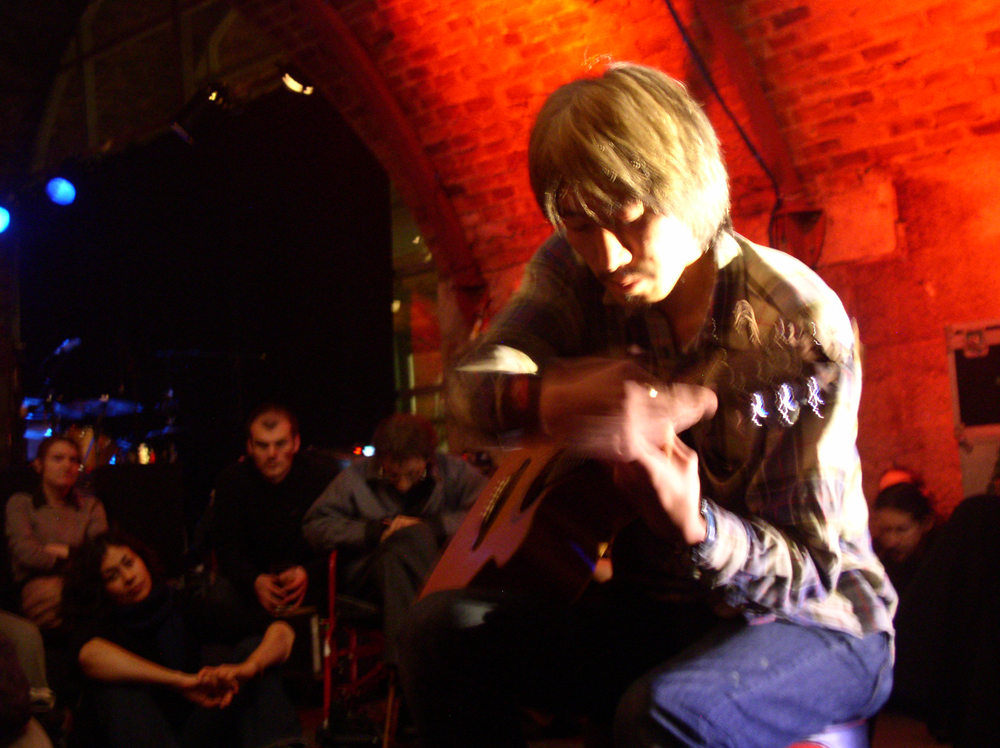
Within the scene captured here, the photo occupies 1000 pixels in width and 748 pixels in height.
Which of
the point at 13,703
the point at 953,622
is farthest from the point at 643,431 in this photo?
the point at 13,703

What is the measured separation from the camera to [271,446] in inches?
194

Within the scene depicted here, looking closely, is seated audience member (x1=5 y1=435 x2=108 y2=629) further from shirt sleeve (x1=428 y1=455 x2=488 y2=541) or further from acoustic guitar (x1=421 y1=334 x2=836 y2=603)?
acoustic guitar (x1=421 y1=334 x2=836 y2=603)

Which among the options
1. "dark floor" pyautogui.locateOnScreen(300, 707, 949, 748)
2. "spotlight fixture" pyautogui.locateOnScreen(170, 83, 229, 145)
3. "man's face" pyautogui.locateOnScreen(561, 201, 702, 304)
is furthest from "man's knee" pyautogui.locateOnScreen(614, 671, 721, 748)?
"spotlight fixture" pyautogui.locateOnScreen(170, 83, 229, 145)

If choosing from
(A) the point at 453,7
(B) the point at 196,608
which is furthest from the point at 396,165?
(B) the point at 196,608

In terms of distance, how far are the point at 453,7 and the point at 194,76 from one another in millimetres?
6619

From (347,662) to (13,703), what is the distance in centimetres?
169

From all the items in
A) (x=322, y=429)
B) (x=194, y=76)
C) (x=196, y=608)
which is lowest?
(x=196, y=608)

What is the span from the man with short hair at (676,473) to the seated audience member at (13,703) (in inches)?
90.0

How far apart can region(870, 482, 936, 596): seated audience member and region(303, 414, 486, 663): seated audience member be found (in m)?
1.87

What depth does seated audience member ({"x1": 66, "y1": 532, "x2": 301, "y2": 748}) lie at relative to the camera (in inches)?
137

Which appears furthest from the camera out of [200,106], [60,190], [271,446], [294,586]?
[60,190]

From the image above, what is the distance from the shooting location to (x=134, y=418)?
28.5 ft

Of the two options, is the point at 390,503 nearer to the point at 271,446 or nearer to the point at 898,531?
the point at 271,446

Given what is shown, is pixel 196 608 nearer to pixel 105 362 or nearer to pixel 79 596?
pixel 79 596
